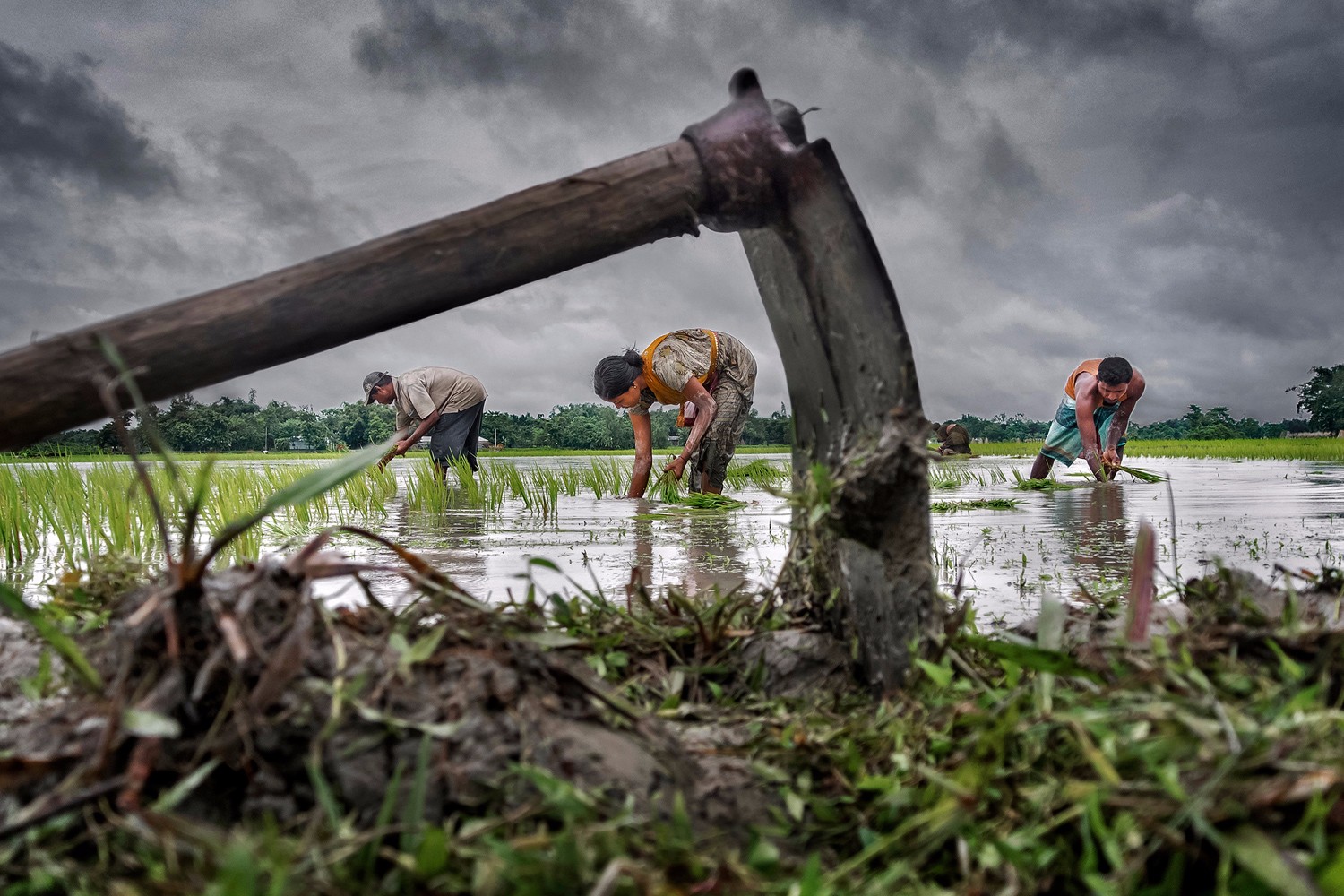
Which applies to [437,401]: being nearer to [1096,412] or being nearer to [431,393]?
[431,393]

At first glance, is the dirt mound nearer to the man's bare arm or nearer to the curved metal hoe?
the curved metal hoe

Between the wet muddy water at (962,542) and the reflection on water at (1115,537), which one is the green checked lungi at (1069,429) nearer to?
the reflection on water at (1115,537)

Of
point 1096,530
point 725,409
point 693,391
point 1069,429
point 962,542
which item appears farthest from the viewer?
point 1069,429

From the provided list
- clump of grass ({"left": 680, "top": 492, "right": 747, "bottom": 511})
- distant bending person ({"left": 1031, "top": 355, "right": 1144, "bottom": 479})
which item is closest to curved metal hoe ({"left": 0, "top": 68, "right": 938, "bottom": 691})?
clump of grass ({"left": 680, "top": 492, "right": 747, "bottom": 511})

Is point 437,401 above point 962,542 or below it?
above

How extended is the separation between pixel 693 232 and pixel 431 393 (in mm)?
9735

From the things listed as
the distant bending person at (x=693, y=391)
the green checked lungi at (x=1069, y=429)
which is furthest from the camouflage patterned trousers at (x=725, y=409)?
the green checked lungi at (x=1069, y=429)

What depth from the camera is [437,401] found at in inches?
422

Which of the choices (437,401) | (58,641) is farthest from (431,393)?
(58,641)

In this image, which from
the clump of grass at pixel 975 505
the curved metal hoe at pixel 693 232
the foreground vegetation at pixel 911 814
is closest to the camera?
the foreground vegetation at pixel 911 814

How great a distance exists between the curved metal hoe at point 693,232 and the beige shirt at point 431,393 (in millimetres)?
9105

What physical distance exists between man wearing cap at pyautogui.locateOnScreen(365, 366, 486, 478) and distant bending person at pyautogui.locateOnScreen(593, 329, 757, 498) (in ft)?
9.87

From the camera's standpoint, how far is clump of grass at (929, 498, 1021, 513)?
6688 mm

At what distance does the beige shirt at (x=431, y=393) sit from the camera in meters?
10.3
